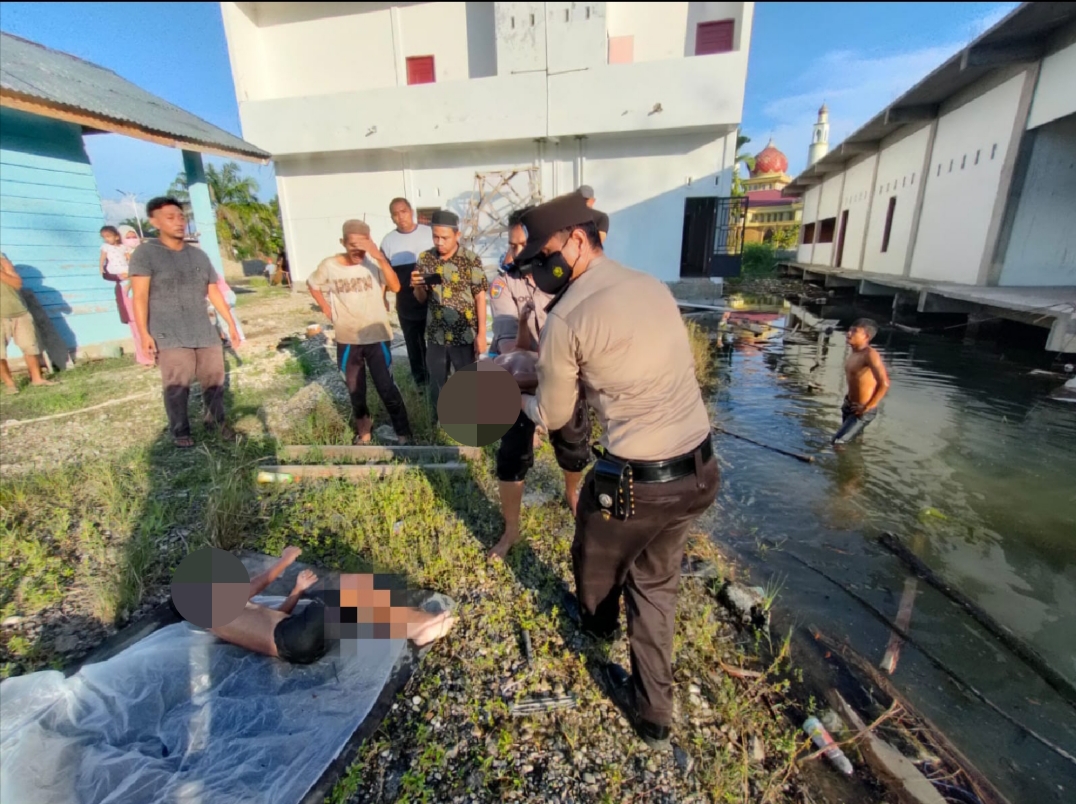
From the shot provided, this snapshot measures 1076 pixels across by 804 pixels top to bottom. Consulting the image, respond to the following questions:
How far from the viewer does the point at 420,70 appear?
15.2m

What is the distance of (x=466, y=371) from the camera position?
230 centimetres

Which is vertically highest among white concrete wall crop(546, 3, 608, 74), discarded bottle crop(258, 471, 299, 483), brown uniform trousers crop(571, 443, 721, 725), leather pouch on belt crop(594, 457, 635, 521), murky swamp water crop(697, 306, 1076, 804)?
white concrete wall crop(546, 3, 608, 74)

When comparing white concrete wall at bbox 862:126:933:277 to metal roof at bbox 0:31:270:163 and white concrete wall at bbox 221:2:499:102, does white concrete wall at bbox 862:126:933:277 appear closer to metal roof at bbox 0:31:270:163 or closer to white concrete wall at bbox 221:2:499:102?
white concrete wall at bbox 221:2:499:102

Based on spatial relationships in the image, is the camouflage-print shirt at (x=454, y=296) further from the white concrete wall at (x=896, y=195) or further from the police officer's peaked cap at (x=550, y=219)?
the white concrete wall at (x=896, y=195)

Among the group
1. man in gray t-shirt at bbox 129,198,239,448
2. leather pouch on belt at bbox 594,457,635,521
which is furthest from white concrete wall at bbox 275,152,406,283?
leather pouch on belt at bbox 594,457,635,521

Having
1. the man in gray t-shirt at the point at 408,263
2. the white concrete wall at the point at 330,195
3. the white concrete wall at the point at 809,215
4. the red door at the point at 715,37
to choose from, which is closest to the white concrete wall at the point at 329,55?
the white concrete wall at the point at 330,195

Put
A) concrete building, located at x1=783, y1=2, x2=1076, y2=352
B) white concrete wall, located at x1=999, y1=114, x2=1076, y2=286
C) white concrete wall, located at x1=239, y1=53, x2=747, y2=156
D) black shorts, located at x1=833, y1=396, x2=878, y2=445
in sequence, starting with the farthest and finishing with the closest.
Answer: white concrete wall, located at x1=239, y1=53, x2=747, y2=156 < white concrete wall, located at x1=999, y1=114, x2=1076, y2=286 < concrete building, located at x1=783, y1=2, x2=1076, y2=352 < black shorts, located at x1=833, y1=396, x2=878, y2=445

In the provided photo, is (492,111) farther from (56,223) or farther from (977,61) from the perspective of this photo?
(977,61)

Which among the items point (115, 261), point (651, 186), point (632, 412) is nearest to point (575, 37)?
point (651, 186)

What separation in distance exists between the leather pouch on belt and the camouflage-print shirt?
2.50 meters

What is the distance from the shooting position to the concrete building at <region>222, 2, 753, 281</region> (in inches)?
509

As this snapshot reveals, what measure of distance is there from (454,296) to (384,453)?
1409 millimetres

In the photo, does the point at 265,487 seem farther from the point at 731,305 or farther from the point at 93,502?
the point at 731,305

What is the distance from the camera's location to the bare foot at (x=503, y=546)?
291cm
